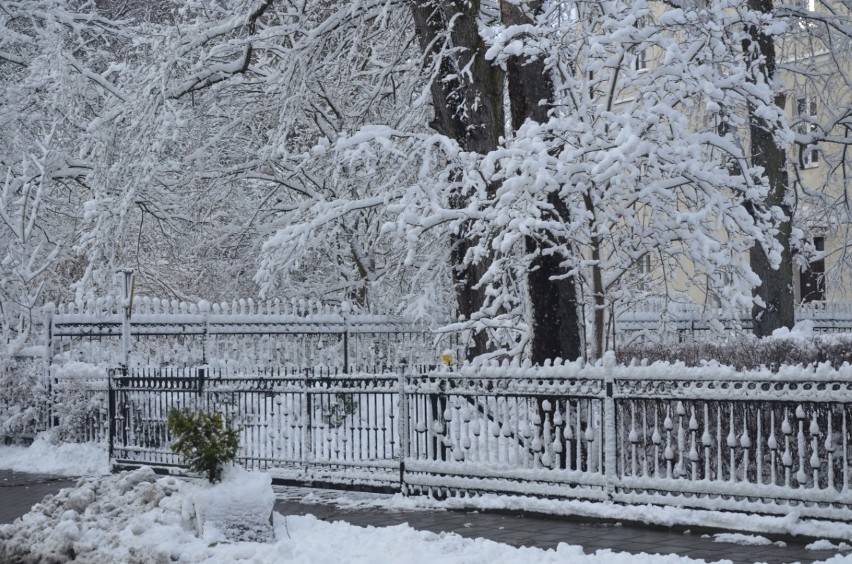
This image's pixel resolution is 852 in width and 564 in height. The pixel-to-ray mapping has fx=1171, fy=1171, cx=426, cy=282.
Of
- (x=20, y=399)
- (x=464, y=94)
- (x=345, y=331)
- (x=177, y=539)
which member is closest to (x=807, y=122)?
(x=464, y=94)

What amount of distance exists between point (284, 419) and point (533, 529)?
4.52 meters

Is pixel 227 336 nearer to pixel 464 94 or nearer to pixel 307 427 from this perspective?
pixel 464 94

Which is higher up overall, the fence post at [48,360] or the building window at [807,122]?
the building window at [807,122]

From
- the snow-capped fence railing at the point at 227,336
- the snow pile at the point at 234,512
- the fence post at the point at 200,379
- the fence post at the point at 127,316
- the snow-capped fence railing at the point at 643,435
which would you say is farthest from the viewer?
the snow-capped fence railing at the point at 227,336

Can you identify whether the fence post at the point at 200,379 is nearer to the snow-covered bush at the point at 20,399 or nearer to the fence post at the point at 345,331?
the snow-covered bush at the point at 20,399

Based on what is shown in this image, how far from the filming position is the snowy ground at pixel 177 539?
9141mm

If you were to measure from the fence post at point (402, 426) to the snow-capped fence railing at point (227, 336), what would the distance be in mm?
4357

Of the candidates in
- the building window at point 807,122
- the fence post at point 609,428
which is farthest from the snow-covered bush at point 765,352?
the building window at point 807,122

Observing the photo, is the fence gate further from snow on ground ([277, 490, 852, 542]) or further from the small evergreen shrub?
the small evergreen shrub

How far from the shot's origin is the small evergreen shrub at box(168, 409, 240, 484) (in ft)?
34.3

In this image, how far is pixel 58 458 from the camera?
17.5 meters

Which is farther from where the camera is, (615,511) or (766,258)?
(766,258)

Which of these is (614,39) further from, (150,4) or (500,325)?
(150,4)

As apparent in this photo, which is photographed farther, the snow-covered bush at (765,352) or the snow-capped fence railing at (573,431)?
the snow-covered bush at (765,352)
